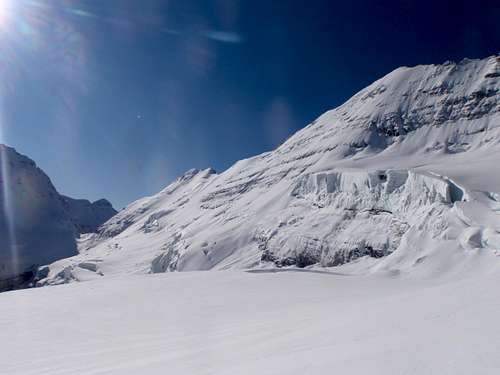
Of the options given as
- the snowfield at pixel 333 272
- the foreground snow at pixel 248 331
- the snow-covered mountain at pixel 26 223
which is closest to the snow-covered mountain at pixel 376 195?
the snowfield at pixel 333 272

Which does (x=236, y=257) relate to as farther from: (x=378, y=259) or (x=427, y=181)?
(x=427, y=181)

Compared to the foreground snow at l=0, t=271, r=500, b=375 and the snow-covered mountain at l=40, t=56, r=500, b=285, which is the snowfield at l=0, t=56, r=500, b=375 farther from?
the snow-covered mountain at l=40, t=56, r=500, b=285

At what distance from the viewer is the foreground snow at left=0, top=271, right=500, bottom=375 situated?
4.71 meters

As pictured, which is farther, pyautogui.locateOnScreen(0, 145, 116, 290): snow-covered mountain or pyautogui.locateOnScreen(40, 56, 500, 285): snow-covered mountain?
pyautogui.locateOnScreen(0, 145, 116, 290): snow-covered mountain

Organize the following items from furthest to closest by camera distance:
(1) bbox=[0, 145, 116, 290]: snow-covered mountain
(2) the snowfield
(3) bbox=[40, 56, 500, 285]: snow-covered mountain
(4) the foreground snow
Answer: (1) bbox=[0, 145, 116, 290]: snow-covered mountain < (3) bbox=[40, 56, 500, 285]: snow-covered mountain < (2) the snowfield < (4) the foreground snow

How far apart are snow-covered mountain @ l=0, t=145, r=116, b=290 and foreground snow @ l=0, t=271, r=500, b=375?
120181mm

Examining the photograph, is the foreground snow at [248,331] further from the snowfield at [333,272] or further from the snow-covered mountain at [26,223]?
the snow-covered mountain at [26,223]

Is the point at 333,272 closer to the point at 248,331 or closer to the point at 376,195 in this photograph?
the point at 248,331

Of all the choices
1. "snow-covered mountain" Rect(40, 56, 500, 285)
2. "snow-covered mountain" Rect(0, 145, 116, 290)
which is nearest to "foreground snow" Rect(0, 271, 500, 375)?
"snow-covered mountain" Rect(40, 56, 500, 285)

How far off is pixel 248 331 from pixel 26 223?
181820mm

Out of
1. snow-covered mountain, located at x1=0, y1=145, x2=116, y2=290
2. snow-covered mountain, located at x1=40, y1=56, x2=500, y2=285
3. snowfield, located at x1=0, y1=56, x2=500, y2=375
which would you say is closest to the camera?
snowfield, located at x1=0, y1=56, x2=500, y2=375

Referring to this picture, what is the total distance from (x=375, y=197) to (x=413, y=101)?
43905mm

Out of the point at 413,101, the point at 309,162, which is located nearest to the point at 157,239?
the point at 309,162

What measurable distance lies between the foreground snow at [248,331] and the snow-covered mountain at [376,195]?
59.4 ft
